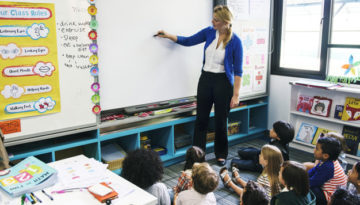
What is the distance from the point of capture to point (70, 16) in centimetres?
247

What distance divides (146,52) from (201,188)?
154 cm

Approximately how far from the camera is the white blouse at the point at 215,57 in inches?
122

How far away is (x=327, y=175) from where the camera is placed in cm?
231

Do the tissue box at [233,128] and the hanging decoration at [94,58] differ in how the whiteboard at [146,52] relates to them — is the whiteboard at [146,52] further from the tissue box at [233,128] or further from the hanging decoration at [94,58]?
the tissue box at [233,128]

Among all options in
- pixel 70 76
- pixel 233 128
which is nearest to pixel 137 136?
pixel 70 76

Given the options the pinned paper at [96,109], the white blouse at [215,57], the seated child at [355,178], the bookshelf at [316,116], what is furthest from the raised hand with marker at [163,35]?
the seated child at [355,178]

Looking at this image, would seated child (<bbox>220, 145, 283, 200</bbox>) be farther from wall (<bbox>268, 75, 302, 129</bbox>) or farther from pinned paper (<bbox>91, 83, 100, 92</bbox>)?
wall (<bbox>268, 75, 302, 129</bbox>)

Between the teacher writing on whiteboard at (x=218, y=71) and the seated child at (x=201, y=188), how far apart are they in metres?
1.33

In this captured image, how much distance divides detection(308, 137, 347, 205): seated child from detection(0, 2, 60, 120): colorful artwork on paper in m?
1.92

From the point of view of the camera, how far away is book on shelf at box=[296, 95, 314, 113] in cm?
372

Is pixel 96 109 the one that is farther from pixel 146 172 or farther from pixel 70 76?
pixel 146 172

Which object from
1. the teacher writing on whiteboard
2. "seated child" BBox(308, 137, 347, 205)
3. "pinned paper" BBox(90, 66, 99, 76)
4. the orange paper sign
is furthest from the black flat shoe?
the orange paper sign

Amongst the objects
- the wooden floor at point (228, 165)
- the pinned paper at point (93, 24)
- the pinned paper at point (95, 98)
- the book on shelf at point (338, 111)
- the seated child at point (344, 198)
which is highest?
the pinned paper at point (93, 24)

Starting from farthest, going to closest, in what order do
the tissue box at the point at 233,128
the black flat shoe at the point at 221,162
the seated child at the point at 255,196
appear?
the tissue box at the point at 233,128 → the black flat shoe at the point at 221,162 → the seated child at the point at 255,196
